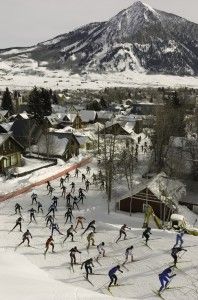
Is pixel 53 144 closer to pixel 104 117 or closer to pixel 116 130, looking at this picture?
pixel 116 130

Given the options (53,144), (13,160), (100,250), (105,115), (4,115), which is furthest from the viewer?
(105,115)

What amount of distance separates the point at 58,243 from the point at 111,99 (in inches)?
4910

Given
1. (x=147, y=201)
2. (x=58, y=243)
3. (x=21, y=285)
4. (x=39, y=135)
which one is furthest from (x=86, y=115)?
(x=21, y=285)

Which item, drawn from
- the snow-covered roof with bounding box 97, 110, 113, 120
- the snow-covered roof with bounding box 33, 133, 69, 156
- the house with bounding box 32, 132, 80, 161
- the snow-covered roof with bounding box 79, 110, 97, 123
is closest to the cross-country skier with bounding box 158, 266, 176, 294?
the house with bounding box 32, 132, 80, 161

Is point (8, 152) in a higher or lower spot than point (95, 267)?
higher

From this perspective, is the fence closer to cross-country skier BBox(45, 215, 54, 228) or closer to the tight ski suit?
cross-country skier BBox(45, 215, 54, 228)

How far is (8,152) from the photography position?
49719 millimetres

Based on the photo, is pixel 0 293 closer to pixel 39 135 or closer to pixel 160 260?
pixel 160 260

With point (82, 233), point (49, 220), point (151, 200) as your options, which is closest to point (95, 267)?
point (82, 233)

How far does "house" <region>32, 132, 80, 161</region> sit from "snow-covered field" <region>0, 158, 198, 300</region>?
20.4 m

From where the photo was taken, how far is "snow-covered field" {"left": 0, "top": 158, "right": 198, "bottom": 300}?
71.2 feet

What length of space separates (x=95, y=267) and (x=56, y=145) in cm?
3094

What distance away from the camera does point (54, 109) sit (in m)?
99.1

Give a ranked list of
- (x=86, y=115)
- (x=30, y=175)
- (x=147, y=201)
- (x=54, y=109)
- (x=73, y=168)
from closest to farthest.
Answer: (x=147, y=201), (x=30, y=175), (x=73, y=168), (x=86, y=115), (x=54, y=109)
